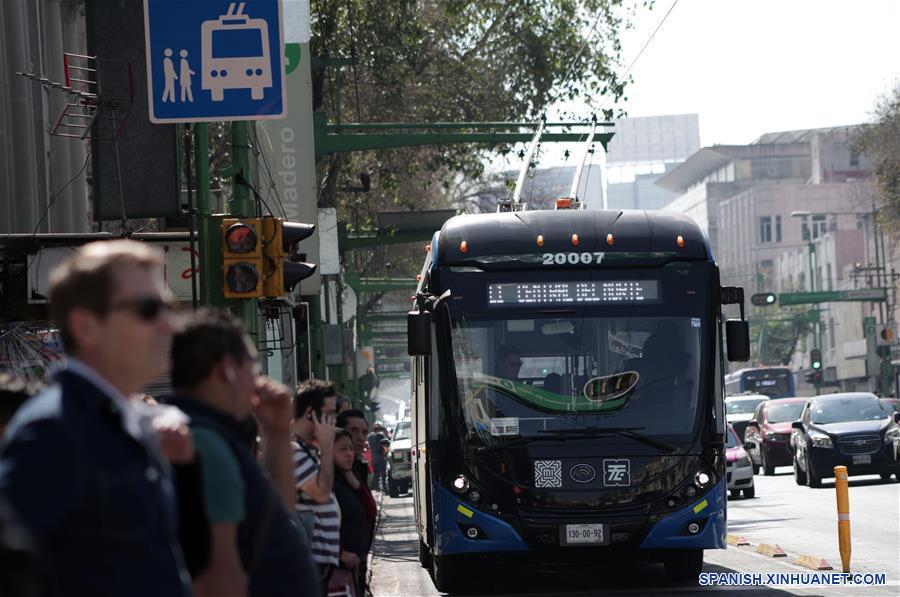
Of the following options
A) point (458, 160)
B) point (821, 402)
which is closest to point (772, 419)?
point (821, 402)

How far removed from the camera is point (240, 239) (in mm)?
11406

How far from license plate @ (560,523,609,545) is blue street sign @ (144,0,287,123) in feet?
14.7

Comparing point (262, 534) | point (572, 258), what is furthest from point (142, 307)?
point (572, 258)

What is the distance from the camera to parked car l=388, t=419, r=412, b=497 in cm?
3931

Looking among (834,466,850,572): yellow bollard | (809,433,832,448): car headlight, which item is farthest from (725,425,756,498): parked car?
(834,466,850,572): yellow bollard

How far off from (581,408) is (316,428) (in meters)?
6.22

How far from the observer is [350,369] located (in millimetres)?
41875

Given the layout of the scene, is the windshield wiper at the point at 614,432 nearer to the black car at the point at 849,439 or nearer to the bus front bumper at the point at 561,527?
the bus front bumper at the point at 561,527

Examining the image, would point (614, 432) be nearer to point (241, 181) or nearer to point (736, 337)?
point (736, 337)

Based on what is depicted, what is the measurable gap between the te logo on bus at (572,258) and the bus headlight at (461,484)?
6.57 feet

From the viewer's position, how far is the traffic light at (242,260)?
37.2 feet

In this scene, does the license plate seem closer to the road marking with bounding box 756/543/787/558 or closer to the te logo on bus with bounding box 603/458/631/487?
the te logo on bus with bounding box 603/458/631/487

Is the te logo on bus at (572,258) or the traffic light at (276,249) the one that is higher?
the traffic light at (276,249)

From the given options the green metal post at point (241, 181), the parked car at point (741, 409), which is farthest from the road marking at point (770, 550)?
the parked car at point (741, 409)
